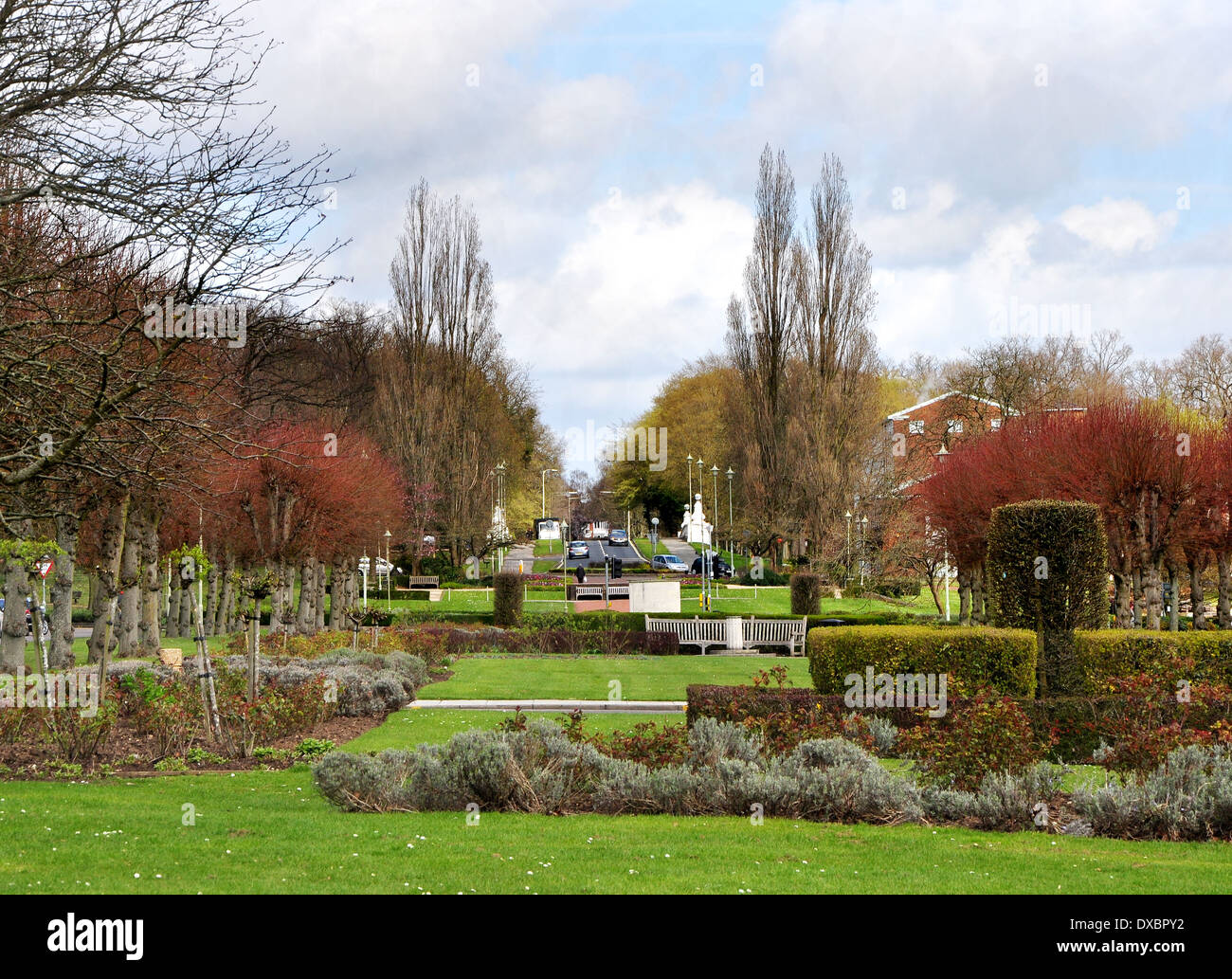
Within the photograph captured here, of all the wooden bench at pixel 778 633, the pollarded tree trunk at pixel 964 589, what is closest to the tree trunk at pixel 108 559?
the wooden bench at pixel 778 633

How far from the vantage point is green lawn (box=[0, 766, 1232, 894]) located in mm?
5977

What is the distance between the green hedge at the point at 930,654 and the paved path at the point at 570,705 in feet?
9.12

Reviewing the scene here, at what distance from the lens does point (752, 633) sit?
29.2 metres

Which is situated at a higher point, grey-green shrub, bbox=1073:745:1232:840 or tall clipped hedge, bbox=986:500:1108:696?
tall clipped hedge, bbox=986:500:1108:696

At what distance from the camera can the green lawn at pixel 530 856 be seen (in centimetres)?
598

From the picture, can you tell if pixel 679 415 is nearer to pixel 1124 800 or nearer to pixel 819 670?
pixel 819 670

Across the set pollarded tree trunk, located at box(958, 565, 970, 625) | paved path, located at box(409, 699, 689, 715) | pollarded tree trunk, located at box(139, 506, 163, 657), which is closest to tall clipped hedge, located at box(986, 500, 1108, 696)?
paved path, located at box(409, 699, 689, 715)

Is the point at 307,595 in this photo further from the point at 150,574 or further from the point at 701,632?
the point at 701,632

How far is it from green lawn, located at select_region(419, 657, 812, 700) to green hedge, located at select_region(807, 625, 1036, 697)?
346cm

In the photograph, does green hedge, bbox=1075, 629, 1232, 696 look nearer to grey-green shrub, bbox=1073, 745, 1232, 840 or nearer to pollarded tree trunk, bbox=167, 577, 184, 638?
grey-green shrub, bbox=1073, 745, 1232, 840

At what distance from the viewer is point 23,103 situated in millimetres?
7391

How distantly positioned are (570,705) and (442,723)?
273cm

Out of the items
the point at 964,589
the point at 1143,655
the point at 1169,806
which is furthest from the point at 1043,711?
the point at 964,589
